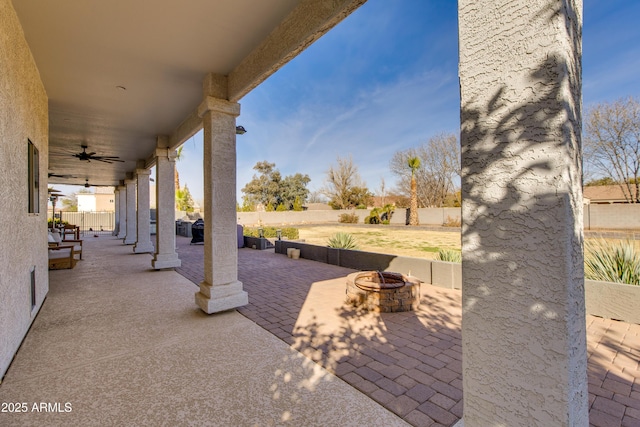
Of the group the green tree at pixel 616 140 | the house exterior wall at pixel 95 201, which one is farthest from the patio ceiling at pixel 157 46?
the house exterior wall at pixel 95 201

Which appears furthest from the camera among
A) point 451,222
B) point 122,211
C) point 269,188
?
point 269,188

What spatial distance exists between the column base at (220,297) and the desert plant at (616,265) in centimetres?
515

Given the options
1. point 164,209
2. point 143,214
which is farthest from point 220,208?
point 143,214

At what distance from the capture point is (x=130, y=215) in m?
13.0

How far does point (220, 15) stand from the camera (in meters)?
2.98

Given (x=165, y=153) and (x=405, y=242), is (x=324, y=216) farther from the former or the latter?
(x=165, y=153)

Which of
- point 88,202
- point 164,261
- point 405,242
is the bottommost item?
point 405,242

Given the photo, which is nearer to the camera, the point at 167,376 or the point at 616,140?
the point at 167,376

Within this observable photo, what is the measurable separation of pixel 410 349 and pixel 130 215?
1370 centimetres

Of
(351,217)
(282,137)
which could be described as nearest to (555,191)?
(351,217)

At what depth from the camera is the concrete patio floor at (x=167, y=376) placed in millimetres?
2119

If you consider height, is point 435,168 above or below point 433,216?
above

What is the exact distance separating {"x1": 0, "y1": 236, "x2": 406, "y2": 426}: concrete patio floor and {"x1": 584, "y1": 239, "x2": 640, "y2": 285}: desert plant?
4111 mm

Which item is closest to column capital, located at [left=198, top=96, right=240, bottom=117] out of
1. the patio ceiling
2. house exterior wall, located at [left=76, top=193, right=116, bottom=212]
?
the patio ceiling
